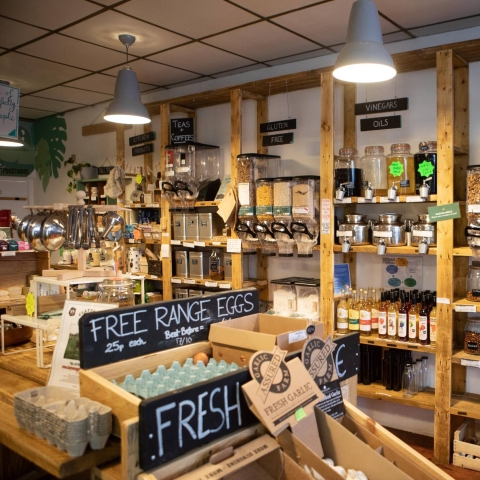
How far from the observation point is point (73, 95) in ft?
18.9

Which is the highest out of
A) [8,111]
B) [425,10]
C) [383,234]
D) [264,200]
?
[425,10]

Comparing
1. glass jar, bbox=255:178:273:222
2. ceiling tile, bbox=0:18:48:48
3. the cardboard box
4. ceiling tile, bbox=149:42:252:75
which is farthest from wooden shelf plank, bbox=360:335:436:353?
ceiling tile, bbox=0:18:48:48

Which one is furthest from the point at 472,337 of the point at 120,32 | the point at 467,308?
the point at 120,32

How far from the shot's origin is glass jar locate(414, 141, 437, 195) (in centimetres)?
347

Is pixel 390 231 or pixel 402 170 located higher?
pixel 402 170

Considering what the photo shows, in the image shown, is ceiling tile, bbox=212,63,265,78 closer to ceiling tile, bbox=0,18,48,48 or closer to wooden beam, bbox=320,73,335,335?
wooden beam, bbox=320,73,335,335

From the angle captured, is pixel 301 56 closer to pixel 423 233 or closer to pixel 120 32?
pixel 120 32

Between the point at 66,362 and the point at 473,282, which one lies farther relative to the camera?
the point at 473,282

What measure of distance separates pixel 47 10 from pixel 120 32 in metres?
0.55

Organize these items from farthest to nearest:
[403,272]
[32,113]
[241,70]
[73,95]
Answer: [32,113] < [73,95] < [241,70] < [403,272]

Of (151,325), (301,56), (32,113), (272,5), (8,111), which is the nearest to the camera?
(151,325)

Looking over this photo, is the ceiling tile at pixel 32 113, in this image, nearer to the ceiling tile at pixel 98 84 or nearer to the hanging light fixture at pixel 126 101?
the ceiling tile at pixel 98 84

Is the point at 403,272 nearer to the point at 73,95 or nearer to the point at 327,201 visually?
the point at 327,201

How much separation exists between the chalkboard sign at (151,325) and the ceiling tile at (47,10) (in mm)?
2117
